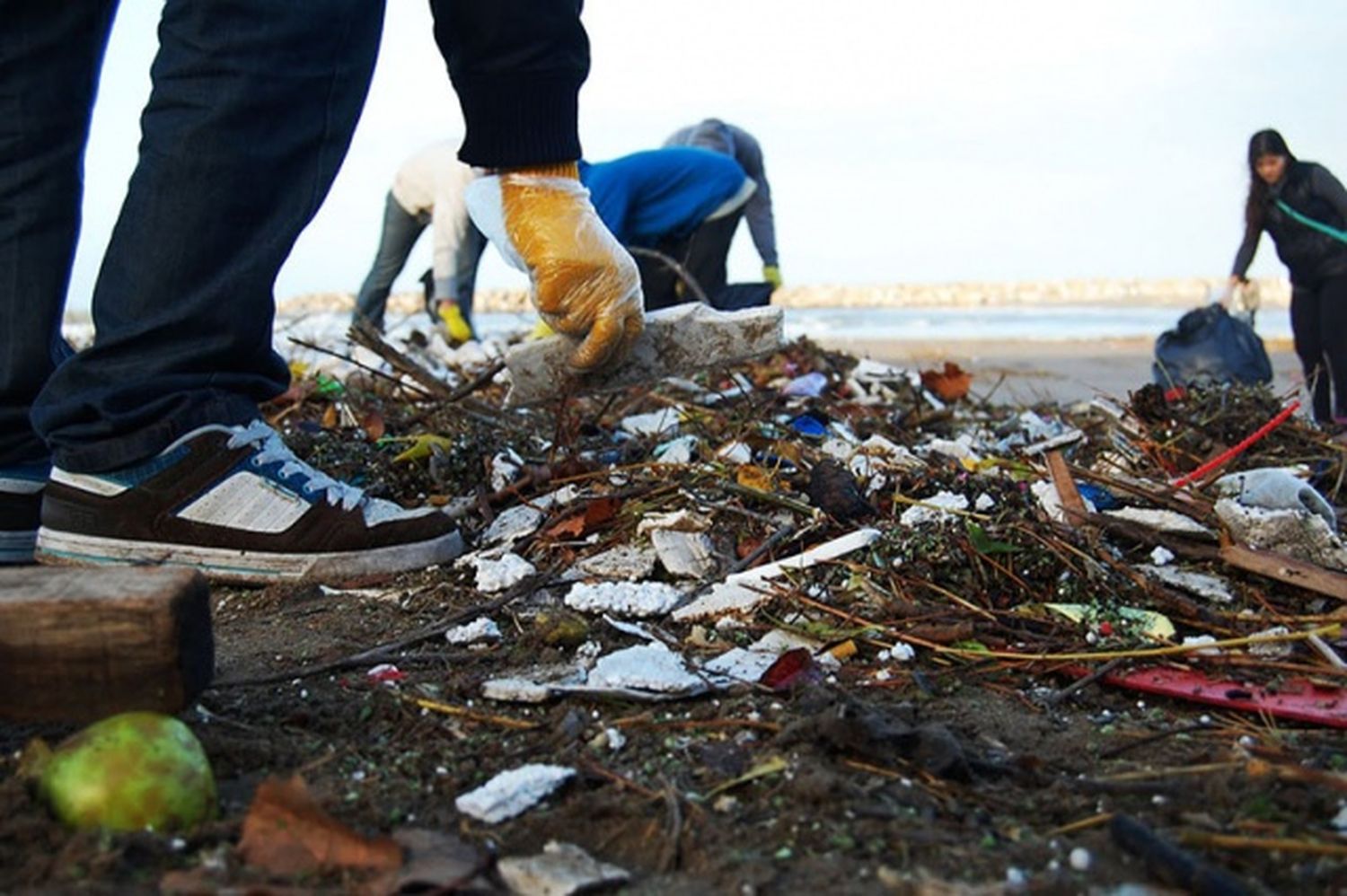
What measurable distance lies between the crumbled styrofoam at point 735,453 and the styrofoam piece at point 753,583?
567 millimetres

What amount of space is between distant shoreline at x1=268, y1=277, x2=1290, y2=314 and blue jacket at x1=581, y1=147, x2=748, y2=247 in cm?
2464

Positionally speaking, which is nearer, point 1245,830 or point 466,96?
point 1245,830

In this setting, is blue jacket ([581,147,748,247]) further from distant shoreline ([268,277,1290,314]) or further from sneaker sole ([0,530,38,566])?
distant shoreline ([268,277,1290,314])

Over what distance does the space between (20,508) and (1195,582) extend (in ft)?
7.35

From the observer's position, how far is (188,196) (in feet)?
6.49

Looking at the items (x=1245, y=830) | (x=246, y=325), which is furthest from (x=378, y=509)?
(x=1245, y=830)

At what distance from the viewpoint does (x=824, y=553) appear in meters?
2.11

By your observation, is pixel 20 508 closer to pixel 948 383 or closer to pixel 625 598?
pixel 625 598

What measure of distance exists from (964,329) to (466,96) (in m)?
18.3

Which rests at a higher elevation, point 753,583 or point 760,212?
point 760,212

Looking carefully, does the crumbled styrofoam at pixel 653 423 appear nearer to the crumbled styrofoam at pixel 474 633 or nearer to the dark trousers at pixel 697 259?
the crumbled styrofoam at pixel 474 633

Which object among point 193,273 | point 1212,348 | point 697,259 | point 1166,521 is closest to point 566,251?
point 193,273

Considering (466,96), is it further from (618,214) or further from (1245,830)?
(618,214)

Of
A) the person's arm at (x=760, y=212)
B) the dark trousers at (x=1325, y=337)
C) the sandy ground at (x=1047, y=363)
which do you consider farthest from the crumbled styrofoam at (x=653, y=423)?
the person's arm at (x=760, y=212)
